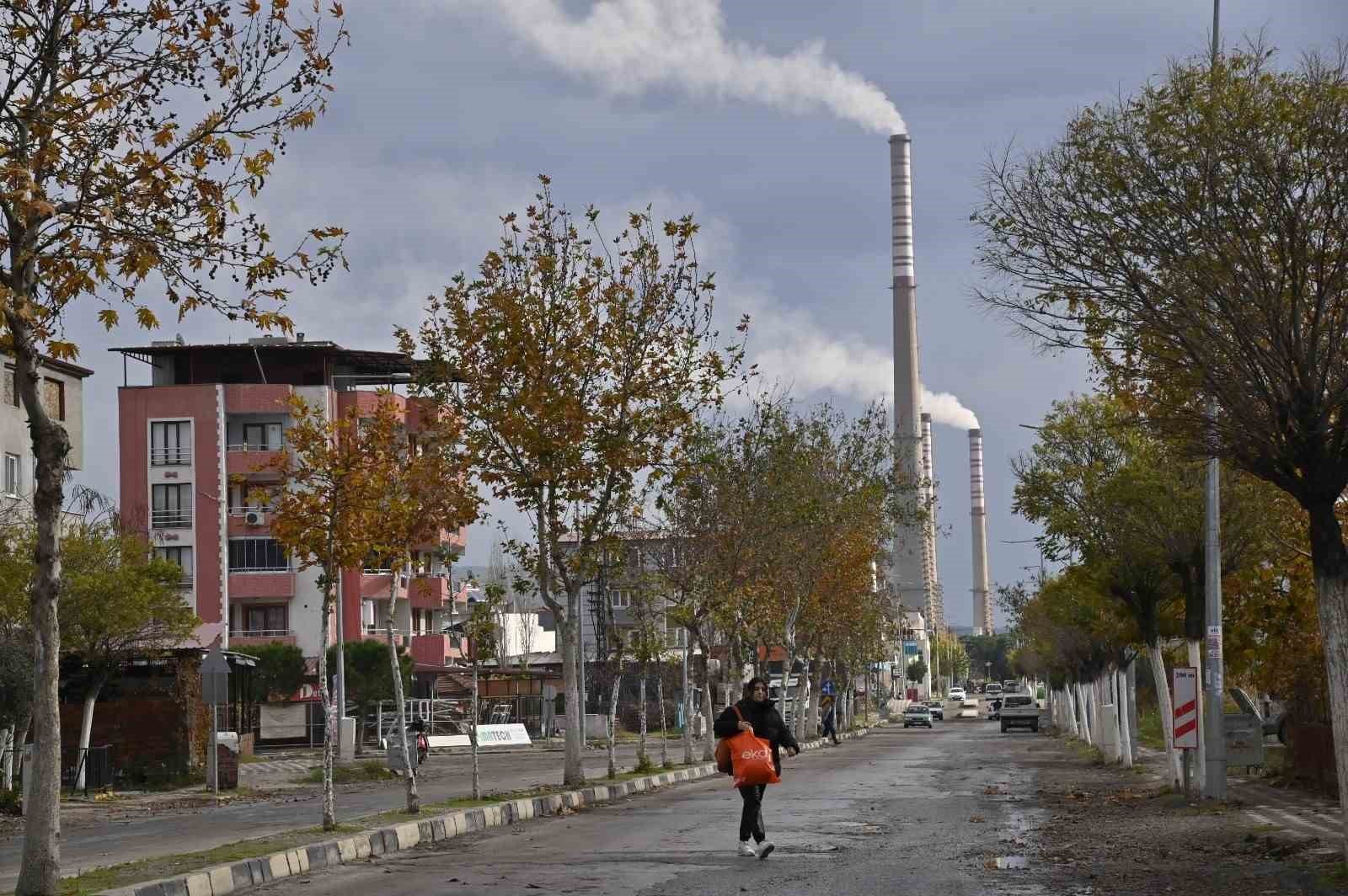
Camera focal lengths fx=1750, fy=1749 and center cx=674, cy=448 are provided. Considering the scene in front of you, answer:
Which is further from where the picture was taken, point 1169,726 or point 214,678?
point 214,678

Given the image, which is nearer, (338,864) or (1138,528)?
(338,864)

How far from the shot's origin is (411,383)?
31219mm

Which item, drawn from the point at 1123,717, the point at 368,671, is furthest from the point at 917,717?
the point at 1123,717

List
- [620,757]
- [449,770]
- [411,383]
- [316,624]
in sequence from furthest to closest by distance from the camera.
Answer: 1. [316,624]
2. [620,757]
3. [449,770]
4. [411,383]

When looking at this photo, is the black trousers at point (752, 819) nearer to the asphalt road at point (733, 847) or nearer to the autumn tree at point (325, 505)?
the asphalt road at point (733, 847)

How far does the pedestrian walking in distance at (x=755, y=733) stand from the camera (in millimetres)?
17234

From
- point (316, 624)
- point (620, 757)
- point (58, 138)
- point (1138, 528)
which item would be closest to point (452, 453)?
point (1138, 528)

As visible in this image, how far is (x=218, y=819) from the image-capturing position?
90.1 ft

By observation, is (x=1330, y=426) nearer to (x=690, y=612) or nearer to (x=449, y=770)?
(x=690, y=612)

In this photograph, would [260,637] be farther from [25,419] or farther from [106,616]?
[106,616]

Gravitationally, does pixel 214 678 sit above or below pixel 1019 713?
above

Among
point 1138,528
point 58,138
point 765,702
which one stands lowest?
point 765,702

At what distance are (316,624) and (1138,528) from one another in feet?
173

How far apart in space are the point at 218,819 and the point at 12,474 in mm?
34643
